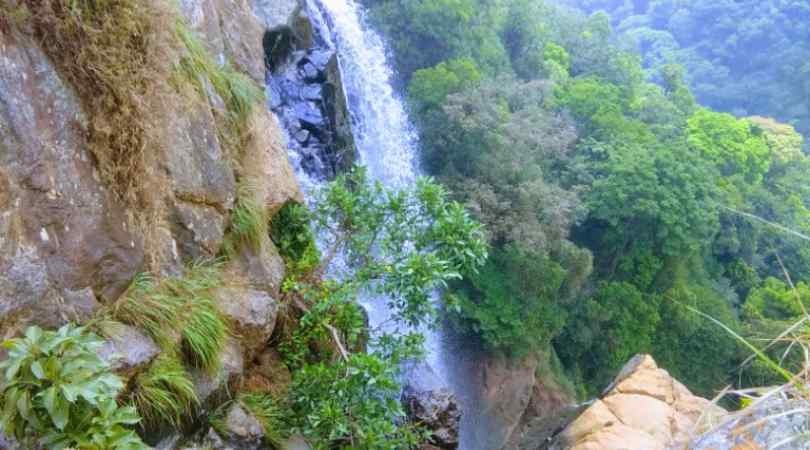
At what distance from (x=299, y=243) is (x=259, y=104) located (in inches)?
50.8

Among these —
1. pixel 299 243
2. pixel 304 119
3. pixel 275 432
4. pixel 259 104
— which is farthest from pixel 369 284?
pixel 304 119

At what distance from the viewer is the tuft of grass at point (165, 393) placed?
3451 millimetres

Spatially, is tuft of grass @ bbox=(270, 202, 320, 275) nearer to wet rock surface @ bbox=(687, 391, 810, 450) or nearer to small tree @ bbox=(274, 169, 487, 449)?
small tree @ bbox=(274, 169, 487, 449)

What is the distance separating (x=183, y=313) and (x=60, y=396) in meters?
1.31

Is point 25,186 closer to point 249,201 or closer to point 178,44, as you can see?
point 178,44

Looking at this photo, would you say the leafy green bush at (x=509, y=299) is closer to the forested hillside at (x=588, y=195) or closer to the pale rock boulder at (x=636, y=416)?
the forested hillside at (x=588, y=195)

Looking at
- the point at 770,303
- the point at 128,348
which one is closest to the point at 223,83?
the point at 128,348

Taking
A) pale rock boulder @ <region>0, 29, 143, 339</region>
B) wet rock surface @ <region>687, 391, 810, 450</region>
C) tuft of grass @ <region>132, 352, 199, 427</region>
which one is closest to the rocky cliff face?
pale rock boulder @ <region>0, 29, 143, 339</region>

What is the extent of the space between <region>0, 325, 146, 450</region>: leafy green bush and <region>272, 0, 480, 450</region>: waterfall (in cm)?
819

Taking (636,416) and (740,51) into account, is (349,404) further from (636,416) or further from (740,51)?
(740,51)

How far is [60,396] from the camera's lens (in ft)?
8.52

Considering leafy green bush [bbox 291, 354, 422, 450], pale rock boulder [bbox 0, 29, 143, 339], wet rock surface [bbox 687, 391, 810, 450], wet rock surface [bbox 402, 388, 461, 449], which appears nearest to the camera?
wet rock surface [bbox 687, 391, 810, 450]

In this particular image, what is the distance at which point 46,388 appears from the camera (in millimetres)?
2607

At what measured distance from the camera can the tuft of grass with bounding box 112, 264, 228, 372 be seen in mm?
3637
